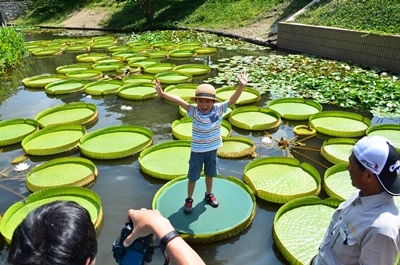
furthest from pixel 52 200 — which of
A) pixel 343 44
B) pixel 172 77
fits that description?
pixel 343 44

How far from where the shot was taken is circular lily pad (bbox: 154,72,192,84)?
27.0 feet

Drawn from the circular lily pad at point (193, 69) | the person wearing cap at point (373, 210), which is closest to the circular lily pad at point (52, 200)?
the person wearing cap at point (373, 210)

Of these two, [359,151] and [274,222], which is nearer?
[359,151]

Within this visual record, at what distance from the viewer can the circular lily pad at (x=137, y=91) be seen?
7195 mm

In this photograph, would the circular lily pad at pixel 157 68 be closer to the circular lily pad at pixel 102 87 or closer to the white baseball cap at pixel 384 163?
the circular lily pad at pixel 102 87

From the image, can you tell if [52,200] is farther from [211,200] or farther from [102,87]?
[102,87]

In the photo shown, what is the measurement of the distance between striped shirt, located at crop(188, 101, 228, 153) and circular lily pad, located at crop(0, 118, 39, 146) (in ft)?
12.4

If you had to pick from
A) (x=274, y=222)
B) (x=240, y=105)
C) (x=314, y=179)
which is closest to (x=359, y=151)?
(x=274, y=222)

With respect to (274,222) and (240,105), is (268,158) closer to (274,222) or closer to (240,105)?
(274,222)

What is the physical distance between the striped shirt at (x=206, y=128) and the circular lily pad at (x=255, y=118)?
239 centimetres

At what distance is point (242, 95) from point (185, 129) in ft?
6.86

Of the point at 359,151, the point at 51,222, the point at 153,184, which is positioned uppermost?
the point at 51,222

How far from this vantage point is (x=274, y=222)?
3.30 metres

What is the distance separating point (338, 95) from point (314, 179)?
3425mm
